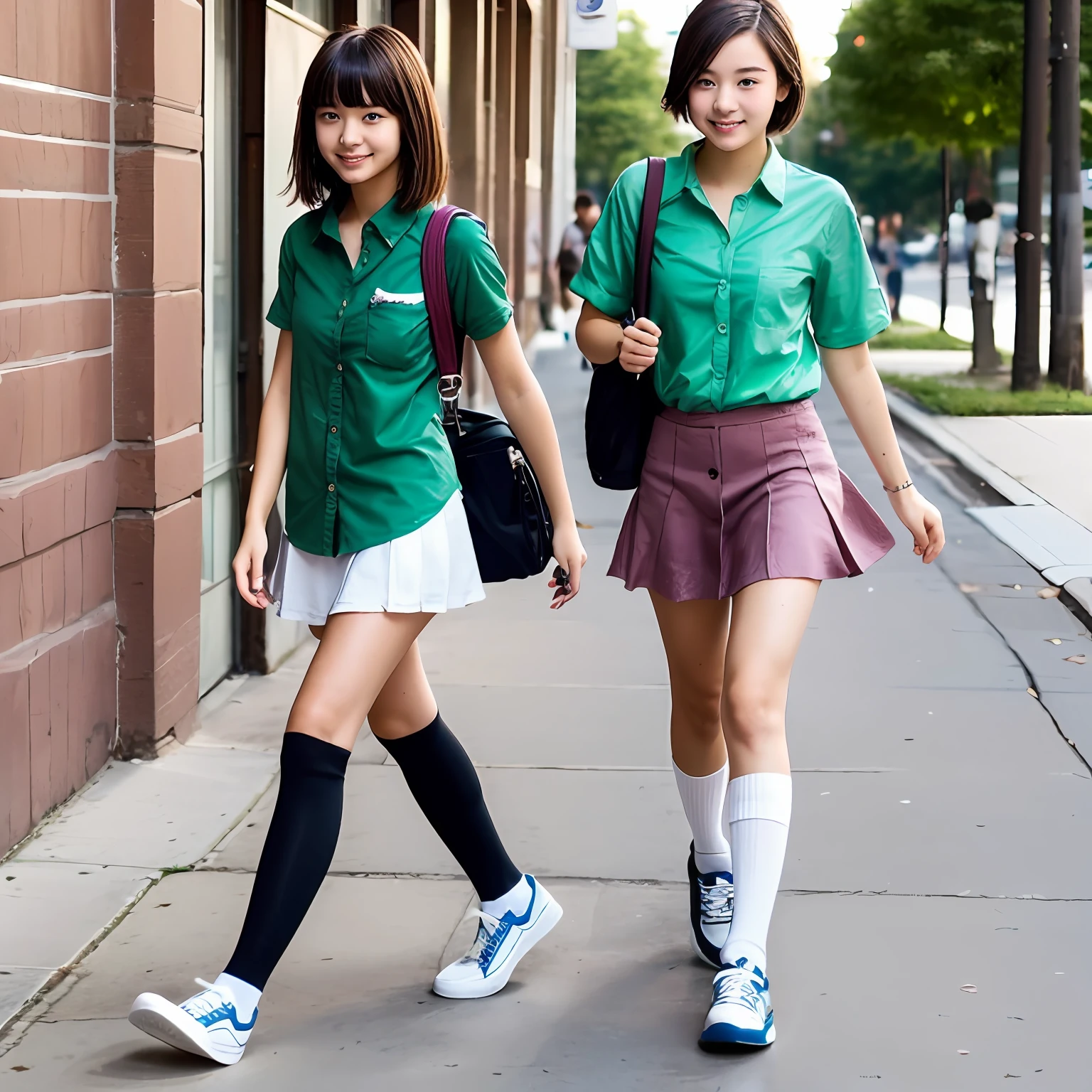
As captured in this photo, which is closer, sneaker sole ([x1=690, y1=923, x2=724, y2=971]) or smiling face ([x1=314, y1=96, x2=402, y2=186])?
smiling face ([x1=314, y1=96, x2=402, y2=186])

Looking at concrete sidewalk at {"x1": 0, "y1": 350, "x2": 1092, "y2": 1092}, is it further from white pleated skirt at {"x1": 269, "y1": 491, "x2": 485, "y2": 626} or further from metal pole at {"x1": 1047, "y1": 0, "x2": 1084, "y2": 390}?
metal pole at {"x1": 1047, "y1": 0, "x2": 1084, "y2": 390}

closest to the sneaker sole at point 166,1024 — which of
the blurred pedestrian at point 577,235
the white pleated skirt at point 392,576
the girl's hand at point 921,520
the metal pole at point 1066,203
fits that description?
the white pleated skirt at point 392,576

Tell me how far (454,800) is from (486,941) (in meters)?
0.31

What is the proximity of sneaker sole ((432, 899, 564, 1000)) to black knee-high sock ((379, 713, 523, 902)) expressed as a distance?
0.36ft

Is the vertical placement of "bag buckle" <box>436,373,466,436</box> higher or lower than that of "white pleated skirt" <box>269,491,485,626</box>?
higher

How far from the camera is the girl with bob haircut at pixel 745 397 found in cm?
335

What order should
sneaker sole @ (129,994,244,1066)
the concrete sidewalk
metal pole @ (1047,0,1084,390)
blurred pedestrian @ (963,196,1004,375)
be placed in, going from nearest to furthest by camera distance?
sneaker sole @ (129,994,244,1066), the concrete sidewalk, metal pole @ (1047,0,1084,390), blurred pedestrian @ (963,196,1004,375)

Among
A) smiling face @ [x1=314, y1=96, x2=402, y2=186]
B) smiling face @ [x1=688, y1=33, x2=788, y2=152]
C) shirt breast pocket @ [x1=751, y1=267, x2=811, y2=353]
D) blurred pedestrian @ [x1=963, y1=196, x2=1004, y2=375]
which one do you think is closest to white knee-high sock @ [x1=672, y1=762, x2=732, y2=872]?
shirt breast pocket @ [x1=751, y1=267, x2=811, y2=353]

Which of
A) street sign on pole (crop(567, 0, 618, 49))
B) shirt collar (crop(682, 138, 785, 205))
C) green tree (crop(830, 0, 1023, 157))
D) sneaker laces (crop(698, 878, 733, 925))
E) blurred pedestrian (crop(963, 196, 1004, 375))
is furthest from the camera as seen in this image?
green tree (crop(830, 0, 1023, 157))

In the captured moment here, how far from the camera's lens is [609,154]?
75812 millimetres

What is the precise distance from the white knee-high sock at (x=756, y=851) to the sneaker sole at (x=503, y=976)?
0.48 metres

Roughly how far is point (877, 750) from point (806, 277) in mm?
2409

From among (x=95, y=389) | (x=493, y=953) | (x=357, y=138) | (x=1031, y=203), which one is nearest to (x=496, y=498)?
(x=357, y=138)

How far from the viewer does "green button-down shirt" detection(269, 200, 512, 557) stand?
3.28m
